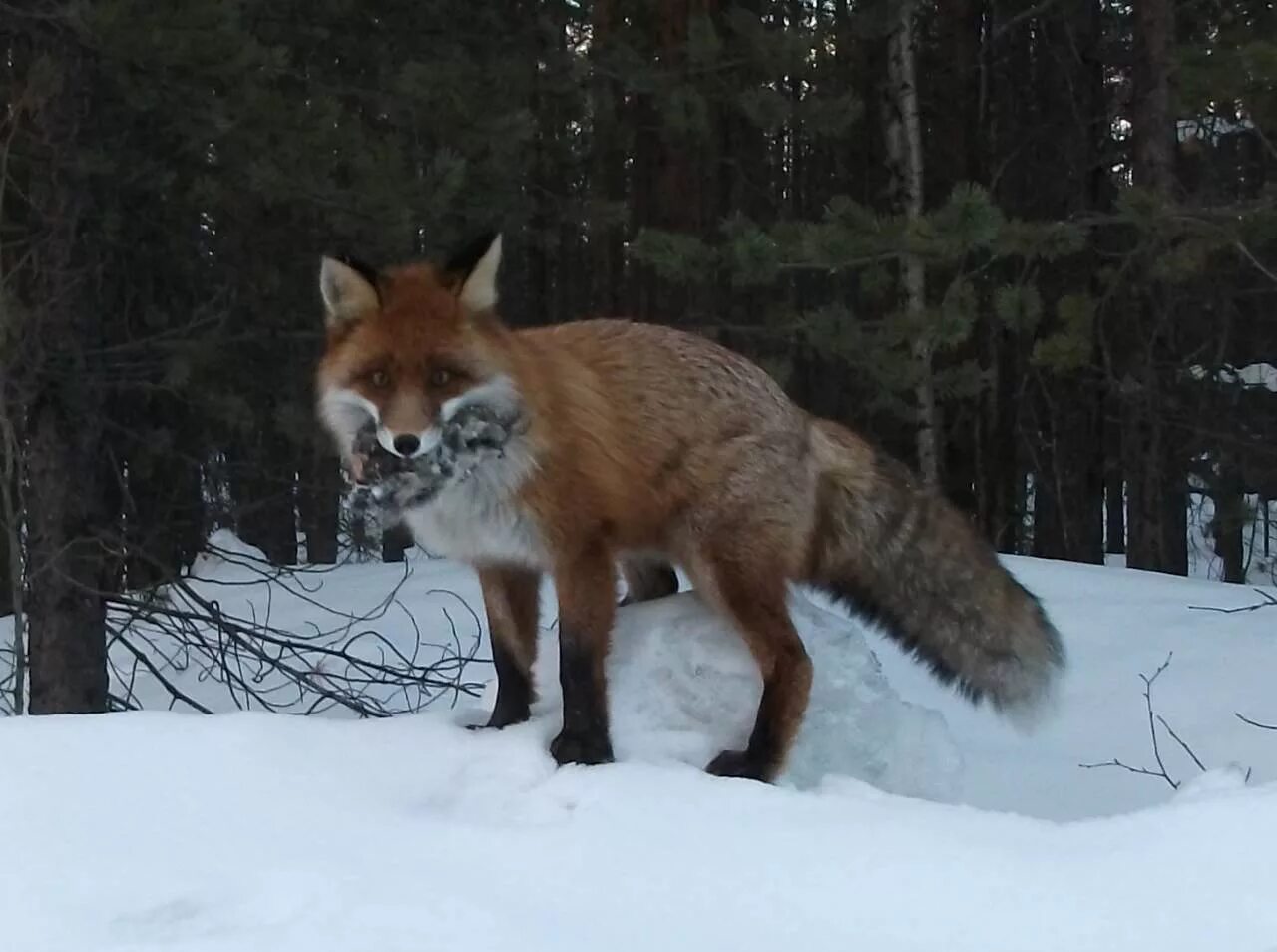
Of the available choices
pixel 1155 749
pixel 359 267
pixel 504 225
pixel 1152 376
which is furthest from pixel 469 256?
pixel 1152 376

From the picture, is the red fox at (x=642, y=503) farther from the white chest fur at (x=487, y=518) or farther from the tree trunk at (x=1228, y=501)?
the tree trunk at (x=1228, y=501)

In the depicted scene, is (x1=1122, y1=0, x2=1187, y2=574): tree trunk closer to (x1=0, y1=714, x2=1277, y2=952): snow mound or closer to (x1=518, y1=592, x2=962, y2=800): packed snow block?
(x1=518, y1=592, x2=962, y2=800): packed snow block

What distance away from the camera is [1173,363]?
11.9m

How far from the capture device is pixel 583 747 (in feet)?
11.6

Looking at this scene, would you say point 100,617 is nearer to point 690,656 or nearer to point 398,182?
point 398,182

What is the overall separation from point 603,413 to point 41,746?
176cm

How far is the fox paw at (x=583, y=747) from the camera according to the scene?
11.5 ft

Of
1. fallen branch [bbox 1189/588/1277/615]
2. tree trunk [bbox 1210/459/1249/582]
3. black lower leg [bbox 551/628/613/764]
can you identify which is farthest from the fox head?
tree trunk [bbox 1210/459/1249/582]

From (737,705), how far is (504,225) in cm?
402

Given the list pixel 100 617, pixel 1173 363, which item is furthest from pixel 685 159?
pixel 100 617

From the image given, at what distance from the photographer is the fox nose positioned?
3.29 m

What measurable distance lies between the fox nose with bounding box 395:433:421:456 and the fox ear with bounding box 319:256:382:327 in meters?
0.55

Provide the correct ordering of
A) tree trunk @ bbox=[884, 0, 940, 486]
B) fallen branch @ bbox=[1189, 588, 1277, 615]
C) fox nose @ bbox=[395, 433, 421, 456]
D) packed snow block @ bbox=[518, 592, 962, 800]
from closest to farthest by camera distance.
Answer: fox nose @ bbox=[395, 433, 421, 456] → packed snow block @ bbox=[518, 592, 962, 800] → fallen branch @ bbox=[1189, 588, 1277, 615] → tree trunk @ bbox=[884, 0, 940, 486]

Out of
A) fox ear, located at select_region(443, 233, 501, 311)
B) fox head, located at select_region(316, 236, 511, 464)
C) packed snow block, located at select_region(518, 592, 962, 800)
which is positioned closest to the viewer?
fox head, located at select_region(316, 236, 511, 464)
